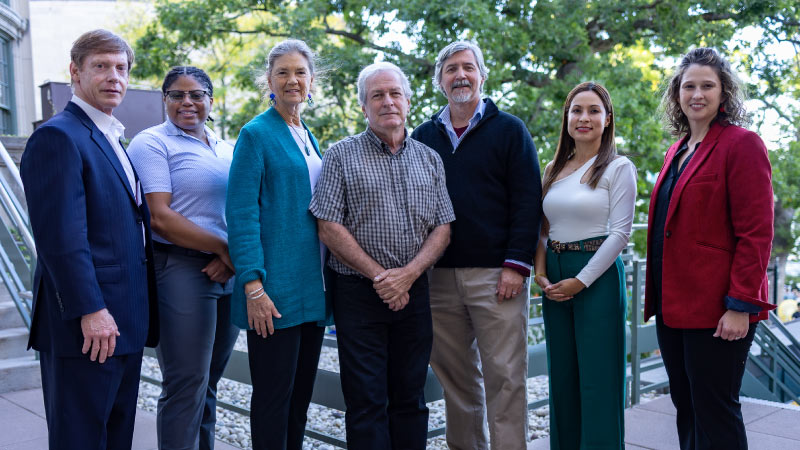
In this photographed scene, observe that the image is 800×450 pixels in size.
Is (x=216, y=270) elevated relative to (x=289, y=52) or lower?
lower

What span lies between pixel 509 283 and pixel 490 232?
231 mm

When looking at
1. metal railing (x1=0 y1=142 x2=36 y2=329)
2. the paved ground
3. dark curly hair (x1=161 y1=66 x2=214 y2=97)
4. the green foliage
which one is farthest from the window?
dark curly hair (x1=161 y1=66 x2=214 y2=97)

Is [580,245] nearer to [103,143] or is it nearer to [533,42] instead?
[103,143]

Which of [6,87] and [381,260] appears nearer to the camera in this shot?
[381,260]

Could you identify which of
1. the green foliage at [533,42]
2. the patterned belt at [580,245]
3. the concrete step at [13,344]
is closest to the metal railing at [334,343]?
the concrete step at [13,344]

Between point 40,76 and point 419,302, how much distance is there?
134ft

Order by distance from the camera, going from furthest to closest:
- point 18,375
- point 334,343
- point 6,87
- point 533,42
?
point 6,87 → point 533,42 → point 18,375 → point 334,343

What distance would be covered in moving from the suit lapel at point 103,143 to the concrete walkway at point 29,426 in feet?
6.20

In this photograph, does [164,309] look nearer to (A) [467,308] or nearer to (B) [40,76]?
(A) [467,308]

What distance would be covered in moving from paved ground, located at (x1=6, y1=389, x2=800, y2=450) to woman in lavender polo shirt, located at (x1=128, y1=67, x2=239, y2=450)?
3.31ft

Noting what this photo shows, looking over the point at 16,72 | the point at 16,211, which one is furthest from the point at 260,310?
the point at 16,72

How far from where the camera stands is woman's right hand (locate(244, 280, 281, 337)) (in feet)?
7.84

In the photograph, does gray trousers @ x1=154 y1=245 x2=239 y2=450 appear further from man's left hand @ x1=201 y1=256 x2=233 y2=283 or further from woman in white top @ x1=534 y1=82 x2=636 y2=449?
woman in white top @ x1=534 y1=82 x2=636 y2=449

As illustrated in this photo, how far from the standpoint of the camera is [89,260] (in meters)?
2.00
